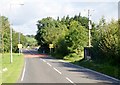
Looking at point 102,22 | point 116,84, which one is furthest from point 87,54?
point 116,84

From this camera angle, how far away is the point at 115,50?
37.4 m

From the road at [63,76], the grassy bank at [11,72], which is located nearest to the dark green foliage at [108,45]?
the road at [63,76]

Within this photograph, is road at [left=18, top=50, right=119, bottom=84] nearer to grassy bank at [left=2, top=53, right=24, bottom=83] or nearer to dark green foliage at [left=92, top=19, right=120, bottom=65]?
grassy bank at [left=2, top=53, right=24, bottom=83]

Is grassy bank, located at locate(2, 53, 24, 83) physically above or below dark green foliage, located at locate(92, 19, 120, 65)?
below

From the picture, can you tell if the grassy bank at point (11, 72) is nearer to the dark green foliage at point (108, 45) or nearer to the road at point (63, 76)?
the road at point (63, 76)

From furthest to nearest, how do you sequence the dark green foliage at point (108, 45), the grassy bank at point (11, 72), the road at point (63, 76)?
the dark green foliage at point (108, 45) < the grassy bank at point (11, 72) < the road at point (63, 76)

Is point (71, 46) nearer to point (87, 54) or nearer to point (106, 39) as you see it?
point (87, 54)

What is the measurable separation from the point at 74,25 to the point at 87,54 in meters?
20.1

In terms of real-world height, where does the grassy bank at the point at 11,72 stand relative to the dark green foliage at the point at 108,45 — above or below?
below

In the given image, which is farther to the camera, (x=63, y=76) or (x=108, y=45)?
(x=108, y=45)

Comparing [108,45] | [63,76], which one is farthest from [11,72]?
[108,45]

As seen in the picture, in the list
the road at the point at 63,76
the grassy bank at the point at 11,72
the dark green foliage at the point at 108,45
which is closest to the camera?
the road at the point at 63,76

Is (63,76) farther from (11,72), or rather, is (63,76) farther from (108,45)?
(108,45)

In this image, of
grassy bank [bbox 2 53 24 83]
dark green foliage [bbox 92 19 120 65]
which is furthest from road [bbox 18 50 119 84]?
dark green foliage [bbox 92 19 120 65]
